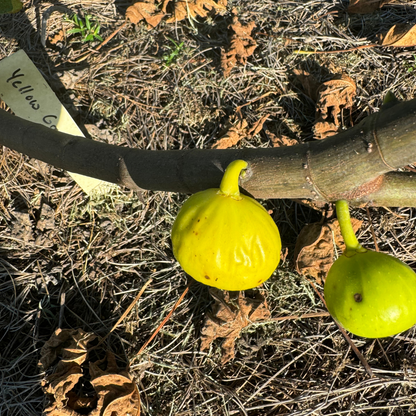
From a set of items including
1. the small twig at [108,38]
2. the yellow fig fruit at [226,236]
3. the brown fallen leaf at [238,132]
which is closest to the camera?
the yellow fig fruit at [226,236]

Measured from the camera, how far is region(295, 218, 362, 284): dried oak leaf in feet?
9.12

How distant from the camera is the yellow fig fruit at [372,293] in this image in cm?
158

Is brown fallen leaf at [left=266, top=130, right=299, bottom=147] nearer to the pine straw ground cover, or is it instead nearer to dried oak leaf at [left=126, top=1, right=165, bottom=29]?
the pine straw ground cover

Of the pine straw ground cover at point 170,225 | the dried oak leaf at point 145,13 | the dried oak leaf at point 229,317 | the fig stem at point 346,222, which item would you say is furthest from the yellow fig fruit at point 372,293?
the dried oak leaf at point 145,13

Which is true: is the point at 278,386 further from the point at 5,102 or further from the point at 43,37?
the point at 43,37

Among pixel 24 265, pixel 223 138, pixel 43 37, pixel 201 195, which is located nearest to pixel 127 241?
pixel 24 265

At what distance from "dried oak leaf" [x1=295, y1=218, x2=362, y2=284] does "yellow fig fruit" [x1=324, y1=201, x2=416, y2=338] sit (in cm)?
108

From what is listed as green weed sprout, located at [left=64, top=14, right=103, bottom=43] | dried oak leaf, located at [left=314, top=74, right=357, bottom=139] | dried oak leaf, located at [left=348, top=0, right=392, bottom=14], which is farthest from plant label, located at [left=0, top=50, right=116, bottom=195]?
dried oak leaf, located at [left=348, top=0, right=392, bottom=14]

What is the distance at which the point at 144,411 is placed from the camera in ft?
9.50

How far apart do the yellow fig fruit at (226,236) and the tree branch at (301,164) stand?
149mm

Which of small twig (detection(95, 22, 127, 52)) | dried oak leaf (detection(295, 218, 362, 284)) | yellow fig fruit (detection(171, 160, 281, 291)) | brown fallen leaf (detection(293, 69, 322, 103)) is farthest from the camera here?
small twig (detection(95, 22, 127, 52))

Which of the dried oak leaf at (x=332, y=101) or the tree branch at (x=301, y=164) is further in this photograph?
the dried oak leaf at (x=332, y=101)

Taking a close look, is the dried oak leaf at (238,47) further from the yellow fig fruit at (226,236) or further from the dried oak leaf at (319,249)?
the yellow fig fruit at (226,236)

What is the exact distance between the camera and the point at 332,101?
2990mm
